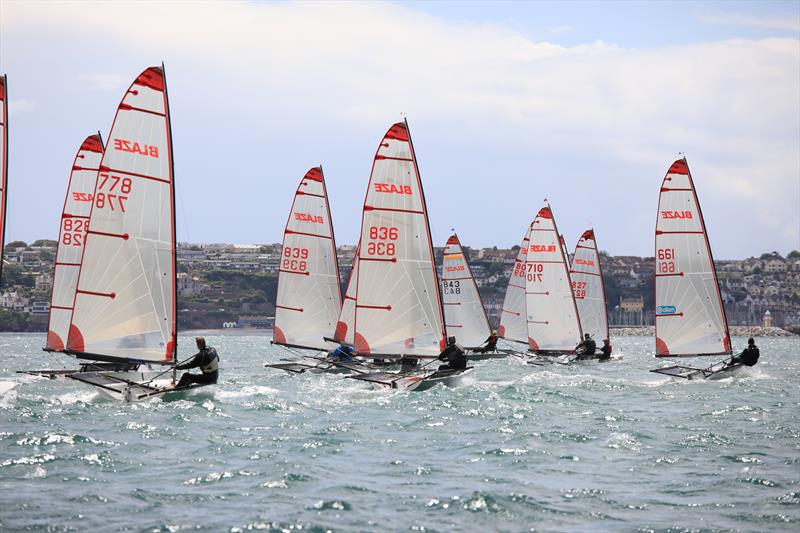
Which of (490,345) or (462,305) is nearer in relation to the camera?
(490,345)

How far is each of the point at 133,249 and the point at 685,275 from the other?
57.6 ft

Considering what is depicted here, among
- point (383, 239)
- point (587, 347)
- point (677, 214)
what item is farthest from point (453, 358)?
point (587, 347)

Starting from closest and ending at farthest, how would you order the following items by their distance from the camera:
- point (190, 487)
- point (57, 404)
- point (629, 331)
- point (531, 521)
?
point (531, 521) < point (190, 487) < point (57, 404) < point (629, 331)

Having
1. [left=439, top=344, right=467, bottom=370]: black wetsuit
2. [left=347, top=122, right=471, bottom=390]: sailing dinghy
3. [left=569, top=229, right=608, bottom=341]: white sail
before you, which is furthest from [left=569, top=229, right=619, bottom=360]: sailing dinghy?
[left=439, top=344, right=467, bottom=370]: black wetsuit

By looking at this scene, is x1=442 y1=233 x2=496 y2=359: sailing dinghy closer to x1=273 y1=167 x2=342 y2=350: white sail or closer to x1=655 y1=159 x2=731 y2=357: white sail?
x1=273 y1=167 x2=342 y2=350: white sail

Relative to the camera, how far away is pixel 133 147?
73.1 ft

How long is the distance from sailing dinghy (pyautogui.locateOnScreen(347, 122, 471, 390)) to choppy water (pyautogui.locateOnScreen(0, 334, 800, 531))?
1.86 m

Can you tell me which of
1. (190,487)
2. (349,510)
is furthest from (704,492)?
(190,487)

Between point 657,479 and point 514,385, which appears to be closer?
point 657,479

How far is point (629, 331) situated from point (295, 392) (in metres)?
143

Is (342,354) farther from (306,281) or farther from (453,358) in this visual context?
(453,358)

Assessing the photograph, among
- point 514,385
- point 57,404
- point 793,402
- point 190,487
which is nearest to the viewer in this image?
point 190,487

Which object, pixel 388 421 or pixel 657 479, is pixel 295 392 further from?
pixel 657 479

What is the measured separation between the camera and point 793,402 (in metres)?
25.6
